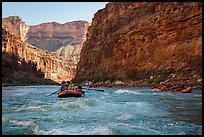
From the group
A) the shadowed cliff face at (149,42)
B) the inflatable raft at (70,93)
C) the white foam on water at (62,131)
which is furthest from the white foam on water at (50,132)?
the shadowed cliff face at (149,42)

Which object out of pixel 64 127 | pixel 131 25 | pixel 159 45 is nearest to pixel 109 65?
pixel 131 25

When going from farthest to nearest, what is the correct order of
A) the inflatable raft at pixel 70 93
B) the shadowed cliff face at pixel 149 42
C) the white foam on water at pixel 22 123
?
the shadowed cliff face at pixel 149 42 < the inflatable raft at pixel 70 93 < the white foam on water at pixel 22 123

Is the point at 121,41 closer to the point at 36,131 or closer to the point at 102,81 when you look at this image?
the point at 102,81

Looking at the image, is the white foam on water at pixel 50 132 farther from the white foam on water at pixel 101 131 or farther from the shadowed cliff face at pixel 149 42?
the shadowed cliff face at pixel 149 42

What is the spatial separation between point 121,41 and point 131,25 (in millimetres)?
4315

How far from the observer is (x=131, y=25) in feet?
192

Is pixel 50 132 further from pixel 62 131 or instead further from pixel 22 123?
pixel 22 123

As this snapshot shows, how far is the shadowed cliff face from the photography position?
40656 mm

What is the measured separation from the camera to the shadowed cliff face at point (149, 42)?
4066cm

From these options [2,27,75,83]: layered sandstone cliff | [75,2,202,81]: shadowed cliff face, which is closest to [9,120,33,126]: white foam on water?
[75,2,202,81]: shadowed cliff face

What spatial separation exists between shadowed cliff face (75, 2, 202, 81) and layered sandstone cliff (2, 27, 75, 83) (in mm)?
47495

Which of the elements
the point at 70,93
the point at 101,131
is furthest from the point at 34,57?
the point at 101,131

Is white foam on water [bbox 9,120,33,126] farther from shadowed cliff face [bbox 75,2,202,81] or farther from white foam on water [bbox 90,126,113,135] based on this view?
shadowed cliff face [bbox 75,2,202,81]

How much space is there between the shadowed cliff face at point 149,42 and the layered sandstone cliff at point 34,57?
47.5m
